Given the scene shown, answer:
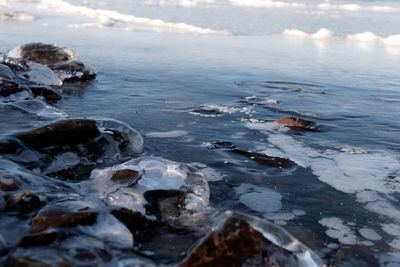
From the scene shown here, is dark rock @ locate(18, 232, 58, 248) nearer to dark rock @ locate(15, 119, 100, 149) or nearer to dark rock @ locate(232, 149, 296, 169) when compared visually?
dark rock @ locate(15, 119, 100, 149)

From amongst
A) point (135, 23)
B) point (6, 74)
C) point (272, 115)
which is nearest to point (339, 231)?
point (272, 115)

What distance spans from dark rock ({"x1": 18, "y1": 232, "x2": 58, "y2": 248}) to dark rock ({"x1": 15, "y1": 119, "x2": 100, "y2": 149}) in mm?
1259

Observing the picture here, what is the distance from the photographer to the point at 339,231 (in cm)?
219

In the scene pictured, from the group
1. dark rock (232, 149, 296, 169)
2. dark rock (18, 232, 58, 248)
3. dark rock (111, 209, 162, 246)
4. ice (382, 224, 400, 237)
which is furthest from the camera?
dark rock (232, 149, 296, 169)

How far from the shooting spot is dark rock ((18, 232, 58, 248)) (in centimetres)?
177

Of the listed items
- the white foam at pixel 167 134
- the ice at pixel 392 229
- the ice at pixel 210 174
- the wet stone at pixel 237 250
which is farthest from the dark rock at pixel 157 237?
the white foam at pixel 167 134

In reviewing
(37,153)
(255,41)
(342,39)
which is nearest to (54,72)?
(37,153)

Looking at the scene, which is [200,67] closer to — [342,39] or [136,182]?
[136,182]

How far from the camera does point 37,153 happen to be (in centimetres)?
289

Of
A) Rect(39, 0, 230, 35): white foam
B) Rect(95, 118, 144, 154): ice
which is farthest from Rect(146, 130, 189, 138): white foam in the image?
Rect(39, 0, 230, 35): white foam

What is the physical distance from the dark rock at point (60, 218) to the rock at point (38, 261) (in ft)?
0.94

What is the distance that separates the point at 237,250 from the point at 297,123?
2653 mm

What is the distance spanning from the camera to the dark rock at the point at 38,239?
69.6 inches

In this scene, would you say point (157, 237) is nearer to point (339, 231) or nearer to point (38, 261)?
point (38, 261)
